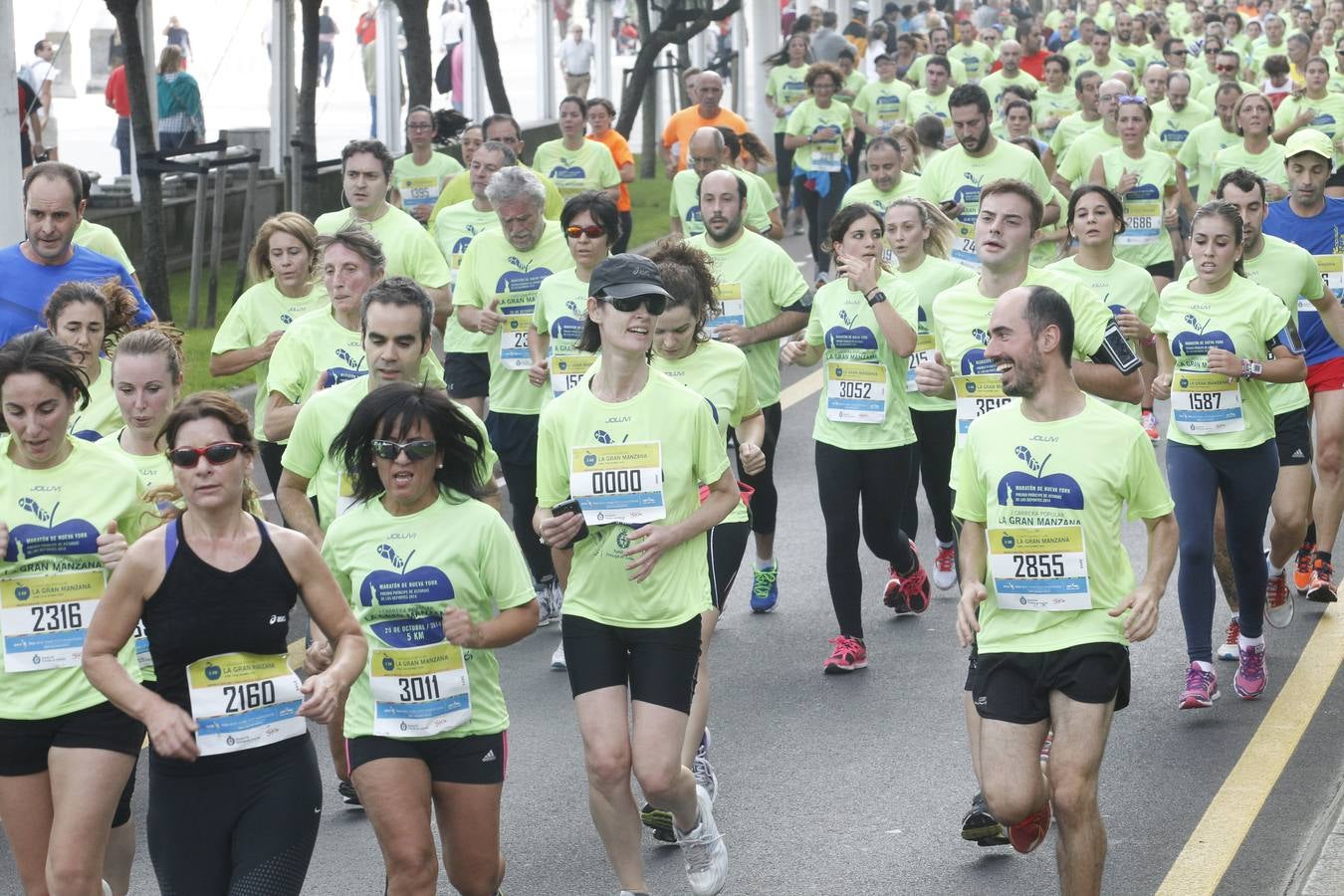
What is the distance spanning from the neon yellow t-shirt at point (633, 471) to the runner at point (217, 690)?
125cm

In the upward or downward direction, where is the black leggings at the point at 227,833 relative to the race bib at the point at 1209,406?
downward

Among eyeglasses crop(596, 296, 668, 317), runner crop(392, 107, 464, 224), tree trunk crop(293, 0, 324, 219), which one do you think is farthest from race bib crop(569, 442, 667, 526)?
tree trunk crop(293, 0, 324, 219)

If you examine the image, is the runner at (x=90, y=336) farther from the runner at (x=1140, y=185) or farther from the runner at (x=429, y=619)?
the runner at (x=1140, y=185)

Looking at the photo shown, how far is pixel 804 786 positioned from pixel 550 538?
5.65ft

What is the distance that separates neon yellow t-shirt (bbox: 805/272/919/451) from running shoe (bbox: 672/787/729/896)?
294 centimetres

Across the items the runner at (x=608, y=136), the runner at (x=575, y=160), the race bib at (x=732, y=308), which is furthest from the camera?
the runner at (x=608, y=136)

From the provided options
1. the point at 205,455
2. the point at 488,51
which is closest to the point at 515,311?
the point at 205,455

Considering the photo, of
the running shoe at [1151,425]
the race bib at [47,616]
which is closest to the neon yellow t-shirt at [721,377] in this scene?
the race bib at [47,616]

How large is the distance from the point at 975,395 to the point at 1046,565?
2139mm

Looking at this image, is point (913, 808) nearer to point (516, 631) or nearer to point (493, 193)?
point (516, 631)

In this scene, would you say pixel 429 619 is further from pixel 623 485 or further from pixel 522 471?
pixel 522 471

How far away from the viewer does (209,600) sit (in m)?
4.82

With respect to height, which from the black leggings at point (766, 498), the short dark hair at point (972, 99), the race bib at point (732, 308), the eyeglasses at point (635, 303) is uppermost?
the short dark hair at point (972, 99)

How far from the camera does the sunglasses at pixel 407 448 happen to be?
5336mm
